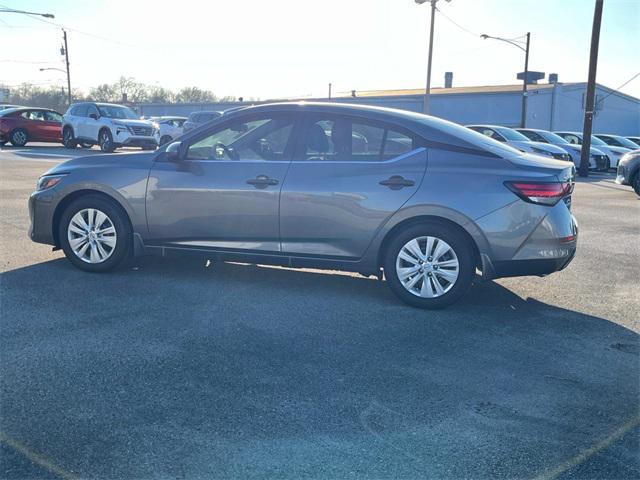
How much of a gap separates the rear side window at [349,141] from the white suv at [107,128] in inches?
742

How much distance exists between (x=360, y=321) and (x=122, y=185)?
8.67 ft

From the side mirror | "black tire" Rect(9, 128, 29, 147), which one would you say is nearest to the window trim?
the side mirror

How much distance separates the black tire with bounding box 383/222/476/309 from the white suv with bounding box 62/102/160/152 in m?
19.6

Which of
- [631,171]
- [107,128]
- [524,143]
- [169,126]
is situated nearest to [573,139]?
[524,143]

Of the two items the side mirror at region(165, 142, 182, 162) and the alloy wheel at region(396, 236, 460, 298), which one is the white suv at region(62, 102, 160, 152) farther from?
the alloy wheel at region(396, 236, 460, 298)

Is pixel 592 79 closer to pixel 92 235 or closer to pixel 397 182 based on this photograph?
pixel 397 182

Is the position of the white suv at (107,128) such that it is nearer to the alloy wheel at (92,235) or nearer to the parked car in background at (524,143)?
the parked car in background at (524,143)

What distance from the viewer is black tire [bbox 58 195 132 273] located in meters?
5.90

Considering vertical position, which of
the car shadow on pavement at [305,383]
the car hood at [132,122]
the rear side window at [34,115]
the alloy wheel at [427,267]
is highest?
the rear side window at [34,115]

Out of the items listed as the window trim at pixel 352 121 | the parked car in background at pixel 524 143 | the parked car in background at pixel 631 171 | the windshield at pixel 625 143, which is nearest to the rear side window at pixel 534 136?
the parked car in background at pixel 524 143

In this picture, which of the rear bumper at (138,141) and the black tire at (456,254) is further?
the rear bumper at (138,141)

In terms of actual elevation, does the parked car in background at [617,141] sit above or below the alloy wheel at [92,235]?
above

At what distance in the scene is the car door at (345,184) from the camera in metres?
5.21

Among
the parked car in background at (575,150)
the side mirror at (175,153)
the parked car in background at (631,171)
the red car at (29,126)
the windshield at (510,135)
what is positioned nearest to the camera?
the side mirror at (175,153)
